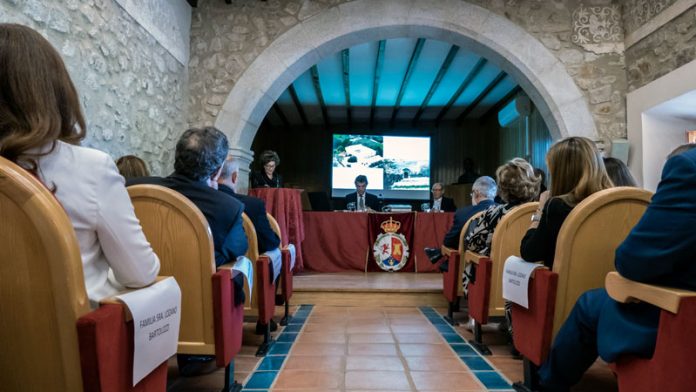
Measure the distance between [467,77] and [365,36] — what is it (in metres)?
3.26

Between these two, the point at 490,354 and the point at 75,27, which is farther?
the point at 75,27

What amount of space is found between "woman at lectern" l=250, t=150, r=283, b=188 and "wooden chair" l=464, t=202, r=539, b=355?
2.99m

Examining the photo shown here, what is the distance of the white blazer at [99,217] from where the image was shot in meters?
0.98

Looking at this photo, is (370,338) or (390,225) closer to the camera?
(370,338)

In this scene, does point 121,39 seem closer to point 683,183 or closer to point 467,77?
point 683,183

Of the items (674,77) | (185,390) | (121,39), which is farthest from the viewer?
(674,77)

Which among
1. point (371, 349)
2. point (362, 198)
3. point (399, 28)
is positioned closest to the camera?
point (371, 349)

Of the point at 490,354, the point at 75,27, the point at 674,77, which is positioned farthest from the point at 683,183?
the point at 674,77

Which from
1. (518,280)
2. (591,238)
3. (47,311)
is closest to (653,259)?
(591,238)

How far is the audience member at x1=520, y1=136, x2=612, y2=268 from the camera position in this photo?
183 centimetres

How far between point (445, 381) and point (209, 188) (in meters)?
1.37

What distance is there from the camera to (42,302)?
0.89 metres

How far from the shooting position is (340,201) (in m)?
11.7

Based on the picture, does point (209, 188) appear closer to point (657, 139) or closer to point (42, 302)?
point (42, 302)
